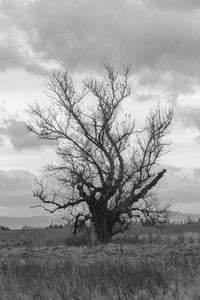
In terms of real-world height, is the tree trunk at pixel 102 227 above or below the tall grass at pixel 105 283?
above

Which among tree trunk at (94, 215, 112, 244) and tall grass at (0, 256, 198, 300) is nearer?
tall grass at (0, 256, 198, 300)

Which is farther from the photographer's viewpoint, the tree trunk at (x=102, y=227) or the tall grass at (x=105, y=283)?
the tree trunk at (x=102, y=227)

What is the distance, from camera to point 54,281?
11414mm

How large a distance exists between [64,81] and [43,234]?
14.5 m

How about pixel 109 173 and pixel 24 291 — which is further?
pixel 109 173

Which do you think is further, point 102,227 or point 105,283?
point 102,227

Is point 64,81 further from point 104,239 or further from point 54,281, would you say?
point 54,281

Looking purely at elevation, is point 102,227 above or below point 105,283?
above

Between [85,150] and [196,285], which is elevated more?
[85,150]

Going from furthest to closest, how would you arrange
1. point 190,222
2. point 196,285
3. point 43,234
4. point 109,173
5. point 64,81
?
point 190,222 < point 43,234 < point 64,81 < point 109,173 < point 196,285

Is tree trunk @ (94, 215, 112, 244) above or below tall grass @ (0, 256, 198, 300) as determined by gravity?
above

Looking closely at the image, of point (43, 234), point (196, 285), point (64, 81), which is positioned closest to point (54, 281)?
point (196, 285)

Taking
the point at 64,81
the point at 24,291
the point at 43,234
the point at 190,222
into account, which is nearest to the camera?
the point at 24,291

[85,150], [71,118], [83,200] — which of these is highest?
[71,118]
